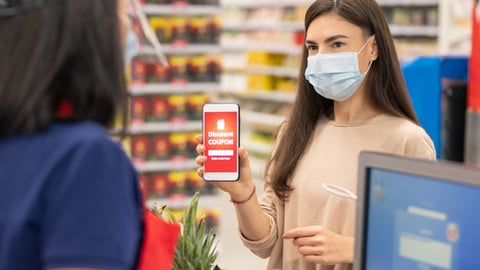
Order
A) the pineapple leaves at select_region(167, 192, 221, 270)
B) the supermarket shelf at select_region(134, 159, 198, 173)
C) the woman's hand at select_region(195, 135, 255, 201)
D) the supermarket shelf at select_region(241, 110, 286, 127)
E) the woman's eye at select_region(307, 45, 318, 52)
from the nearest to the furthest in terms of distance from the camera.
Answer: the pineapple leaves at select_region(167, 192, 221, 270) < the woman's hand at select_region(195, 135, 255, 201) < the woman's eye at select_region(307, 45, 318, 52) < the supermarket shelf at select_region(134, 159, 198, 173) < the supermarket shelf at select_region(241, 110, 286, 127)

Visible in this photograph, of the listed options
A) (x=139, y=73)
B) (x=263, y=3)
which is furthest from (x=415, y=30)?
(x=263, y=3)

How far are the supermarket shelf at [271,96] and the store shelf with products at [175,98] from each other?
12.7 feet

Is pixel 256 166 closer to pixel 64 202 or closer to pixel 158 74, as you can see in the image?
pixel 158 74

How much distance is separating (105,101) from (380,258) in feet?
1.98

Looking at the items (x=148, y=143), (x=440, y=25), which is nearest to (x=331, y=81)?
Result: (x=148, y=143)

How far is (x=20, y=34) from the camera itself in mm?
1183

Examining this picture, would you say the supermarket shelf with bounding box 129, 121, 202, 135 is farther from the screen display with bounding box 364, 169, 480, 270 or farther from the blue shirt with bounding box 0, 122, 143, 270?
the blue shirt with bounding box 0, 122, 143, 270

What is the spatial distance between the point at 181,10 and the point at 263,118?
4833mm

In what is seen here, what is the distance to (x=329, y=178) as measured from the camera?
2.43 meters

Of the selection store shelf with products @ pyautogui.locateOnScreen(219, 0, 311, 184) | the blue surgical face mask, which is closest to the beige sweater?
the blue surgical face mask

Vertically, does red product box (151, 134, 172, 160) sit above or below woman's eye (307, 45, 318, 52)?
below

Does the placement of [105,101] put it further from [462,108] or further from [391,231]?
[462,108]

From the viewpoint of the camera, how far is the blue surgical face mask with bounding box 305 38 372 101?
257 centimetres

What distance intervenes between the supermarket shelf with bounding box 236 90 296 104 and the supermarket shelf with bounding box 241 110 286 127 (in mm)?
237
